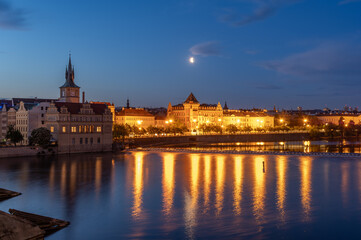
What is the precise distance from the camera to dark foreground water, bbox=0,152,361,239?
23.5m

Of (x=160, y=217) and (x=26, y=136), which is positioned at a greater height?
(x=26, y=136)

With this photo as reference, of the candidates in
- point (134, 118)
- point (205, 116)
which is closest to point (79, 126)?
point (134, 118)

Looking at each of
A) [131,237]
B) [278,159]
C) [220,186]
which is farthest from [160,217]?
[278,159]

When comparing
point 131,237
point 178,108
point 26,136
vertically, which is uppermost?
point 178,108

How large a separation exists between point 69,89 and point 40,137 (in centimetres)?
2242

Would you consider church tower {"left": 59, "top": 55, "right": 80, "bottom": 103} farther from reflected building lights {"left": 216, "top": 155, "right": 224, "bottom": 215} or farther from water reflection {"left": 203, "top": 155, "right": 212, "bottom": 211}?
reflected building lights {"left": 216, "top": 155, "right": 224, "bottom": 215}

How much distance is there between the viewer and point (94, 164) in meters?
53.3

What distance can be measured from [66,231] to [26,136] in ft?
180

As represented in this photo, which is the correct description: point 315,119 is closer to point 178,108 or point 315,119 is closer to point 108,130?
point 178,108

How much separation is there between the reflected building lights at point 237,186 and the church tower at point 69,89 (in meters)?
40.6

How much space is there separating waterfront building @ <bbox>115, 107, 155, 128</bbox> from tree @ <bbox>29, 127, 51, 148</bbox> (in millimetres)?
57335

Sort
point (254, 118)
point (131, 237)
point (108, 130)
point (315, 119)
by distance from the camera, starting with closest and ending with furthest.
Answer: point (131, 237), point (108, 130), point (254, 118), point (315, 119)

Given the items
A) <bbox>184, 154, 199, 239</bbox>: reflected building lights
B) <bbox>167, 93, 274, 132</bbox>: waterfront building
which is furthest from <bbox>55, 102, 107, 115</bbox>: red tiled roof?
<bbox>167, 93, 274, 132</bbox>: waterfront building

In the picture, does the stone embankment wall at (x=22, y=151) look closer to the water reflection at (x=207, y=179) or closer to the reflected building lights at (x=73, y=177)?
the reflected building lights at (x=73, y=177)
